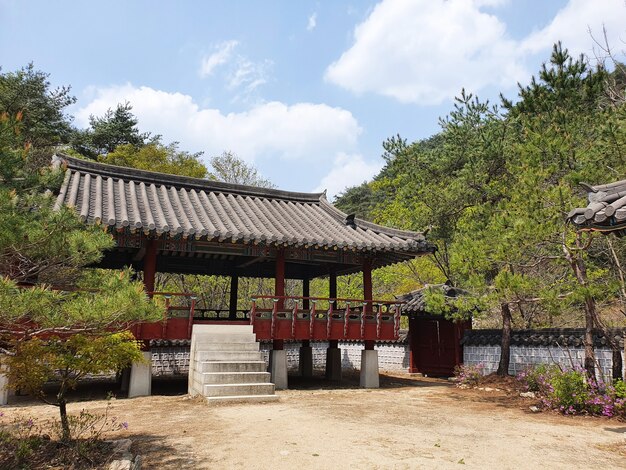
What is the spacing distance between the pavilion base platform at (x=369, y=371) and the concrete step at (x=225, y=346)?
3806mm

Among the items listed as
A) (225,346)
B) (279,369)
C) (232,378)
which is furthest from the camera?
(279,369)

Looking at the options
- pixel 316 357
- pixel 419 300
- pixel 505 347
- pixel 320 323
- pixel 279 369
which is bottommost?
pixel 316 357

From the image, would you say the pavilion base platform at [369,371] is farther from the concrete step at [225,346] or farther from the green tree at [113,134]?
the green tree at [113,134]

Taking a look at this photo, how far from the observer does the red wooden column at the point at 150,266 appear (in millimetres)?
11484

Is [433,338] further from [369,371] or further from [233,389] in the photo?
[233,389]

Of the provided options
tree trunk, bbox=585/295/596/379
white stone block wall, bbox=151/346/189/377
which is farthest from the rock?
white stone block wall, bbox=151/346/189/377

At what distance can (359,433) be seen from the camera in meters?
6.96

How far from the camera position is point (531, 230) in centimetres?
932

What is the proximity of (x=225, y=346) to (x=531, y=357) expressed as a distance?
905 cm

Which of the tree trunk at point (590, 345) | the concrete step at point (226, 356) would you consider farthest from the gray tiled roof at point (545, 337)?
the concrete step at point (226, 356)

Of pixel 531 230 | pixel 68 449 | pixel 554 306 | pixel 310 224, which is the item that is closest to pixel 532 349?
pixel 554 306

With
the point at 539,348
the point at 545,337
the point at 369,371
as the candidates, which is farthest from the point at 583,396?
the point at 369,371

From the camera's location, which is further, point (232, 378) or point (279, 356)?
point (279, 356)

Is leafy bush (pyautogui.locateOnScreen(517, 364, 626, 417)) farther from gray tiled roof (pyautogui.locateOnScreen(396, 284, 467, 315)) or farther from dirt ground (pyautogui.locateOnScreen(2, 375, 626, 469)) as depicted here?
gray tiled roof (pyautogui.locateOnScreen(396, 284, 467, 315))
